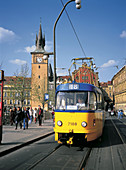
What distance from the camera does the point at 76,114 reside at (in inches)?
339

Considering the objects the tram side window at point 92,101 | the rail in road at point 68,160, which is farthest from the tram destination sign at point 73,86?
the rail in road at point 68,160

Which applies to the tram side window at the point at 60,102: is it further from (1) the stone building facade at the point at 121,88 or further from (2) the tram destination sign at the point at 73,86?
(1) the stone building facade at the point at 121,88

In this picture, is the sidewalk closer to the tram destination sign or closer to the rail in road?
the rail in road

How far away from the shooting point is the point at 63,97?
9.19 metres

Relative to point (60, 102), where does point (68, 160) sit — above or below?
below

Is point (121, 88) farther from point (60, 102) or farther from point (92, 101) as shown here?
point (60, 102)

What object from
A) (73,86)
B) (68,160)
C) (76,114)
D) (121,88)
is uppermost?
(121,88)

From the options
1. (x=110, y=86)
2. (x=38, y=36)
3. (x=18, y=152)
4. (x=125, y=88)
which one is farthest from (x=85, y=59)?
(x=110, y=86)

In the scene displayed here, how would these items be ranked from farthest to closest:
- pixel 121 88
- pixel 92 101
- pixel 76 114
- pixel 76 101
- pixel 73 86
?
pixel 121 88
pixel 73 86
pixel 92 101
pixel 76 101
pixel 76 114

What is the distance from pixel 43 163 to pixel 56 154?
1.35 meters

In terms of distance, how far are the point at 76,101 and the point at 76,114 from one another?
569mm

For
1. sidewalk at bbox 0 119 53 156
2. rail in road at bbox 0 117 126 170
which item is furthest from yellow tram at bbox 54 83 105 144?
sidewalk at bbox 0 119 53 156

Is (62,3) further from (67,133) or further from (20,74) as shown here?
(20,74)

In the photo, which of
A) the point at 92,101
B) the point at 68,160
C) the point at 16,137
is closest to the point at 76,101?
the point at 92,101
